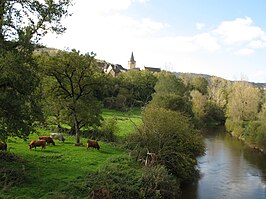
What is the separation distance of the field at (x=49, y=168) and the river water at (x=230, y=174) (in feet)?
26.7

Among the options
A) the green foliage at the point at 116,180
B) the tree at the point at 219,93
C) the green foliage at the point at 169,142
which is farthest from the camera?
the tree at the point at 219,93

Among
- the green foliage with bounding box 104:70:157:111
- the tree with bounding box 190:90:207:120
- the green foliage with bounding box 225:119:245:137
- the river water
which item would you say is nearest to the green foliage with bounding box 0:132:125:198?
the river water

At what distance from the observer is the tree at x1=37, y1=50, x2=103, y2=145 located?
2912cm

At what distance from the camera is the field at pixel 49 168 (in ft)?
57.1

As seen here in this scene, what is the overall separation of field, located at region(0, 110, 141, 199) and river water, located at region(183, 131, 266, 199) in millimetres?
8124

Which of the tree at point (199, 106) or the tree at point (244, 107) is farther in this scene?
the tree at point (199, 106)

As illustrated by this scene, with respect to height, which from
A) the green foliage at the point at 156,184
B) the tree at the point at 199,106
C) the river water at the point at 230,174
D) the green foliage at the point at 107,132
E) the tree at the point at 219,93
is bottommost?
the river water at the point at 230,174

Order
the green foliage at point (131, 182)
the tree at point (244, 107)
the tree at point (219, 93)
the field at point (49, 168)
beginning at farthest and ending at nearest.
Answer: the tree at point (219, 93) < the tree at point (244, 107) < the green foliage at point (131, 182) < the field at point (49, 168)

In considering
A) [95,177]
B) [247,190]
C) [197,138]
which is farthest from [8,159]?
[247,190]

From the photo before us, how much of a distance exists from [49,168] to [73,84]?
457 inches

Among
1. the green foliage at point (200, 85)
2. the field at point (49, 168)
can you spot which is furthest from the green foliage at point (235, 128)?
the green foliage at point (200, 85)

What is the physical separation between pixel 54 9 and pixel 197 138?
59.4ft

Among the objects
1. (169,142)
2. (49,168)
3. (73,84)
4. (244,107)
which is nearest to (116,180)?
(49,168)

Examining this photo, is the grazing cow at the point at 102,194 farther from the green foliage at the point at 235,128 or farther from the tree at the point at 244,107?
the tree at the point at 244,107
